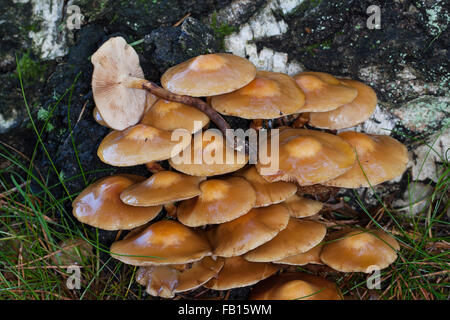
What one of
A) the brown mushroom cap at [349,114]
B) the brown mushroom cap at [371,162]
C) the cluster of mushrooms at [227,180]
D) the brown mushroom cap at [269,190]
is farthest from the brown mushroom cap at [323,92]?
the brown mushroom cap at [269,190]

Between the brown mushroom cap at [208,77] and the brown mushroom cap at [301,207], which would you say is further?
the brown mushroom cap at [301,207]

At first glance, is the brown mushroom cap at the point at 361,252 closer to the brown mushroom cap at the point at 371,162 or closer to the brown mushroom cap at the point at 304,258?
the brown mushroom cap at the point at 304,258

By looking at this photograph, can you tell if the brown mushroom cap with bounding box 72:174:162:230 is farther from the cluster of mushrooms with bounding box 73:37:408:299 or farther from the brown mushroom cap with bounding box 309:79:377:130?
the brown mushroom cap with bounding box 309:79:377:130

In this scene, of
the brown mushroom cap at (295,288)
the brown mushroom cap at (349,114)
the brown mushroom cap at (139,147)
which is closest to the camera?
the brown mushroom cap at (139,147)

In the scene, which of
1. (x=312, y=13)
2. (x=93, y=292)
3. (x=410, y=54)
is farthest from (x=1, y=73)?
(x=410, y=54)

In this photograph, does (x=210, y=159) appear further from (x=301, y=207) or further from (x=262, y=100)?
(x=301, y=207)

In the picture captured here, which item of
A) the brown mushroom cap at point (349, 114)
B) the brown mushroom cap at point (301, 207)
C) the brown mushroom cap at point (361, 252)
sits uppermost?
the brown mushroom cap at point (349, 114)
